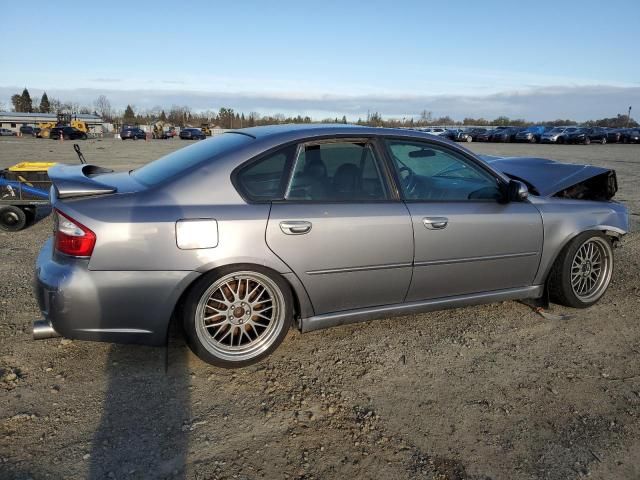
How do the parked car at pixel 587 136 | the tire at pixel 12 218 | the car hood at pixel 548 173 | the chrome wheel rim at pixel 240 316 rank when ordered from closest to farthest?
the chrome wheel rim at pixel 240 316, the car hood at pixel 548 173, the tire at pixel 12 218, the parked car at pixel 587 136

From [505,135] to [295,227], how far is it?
51.6 meters

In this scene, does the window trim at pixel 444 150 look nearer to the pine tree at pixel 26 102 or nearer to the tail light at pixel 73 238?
the tail light at pixel 73 238

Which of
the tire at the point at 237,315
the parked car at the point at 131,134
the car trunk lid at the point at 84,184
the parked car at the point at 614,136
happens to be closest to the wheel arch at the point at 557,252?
the tire at the point at 237,315

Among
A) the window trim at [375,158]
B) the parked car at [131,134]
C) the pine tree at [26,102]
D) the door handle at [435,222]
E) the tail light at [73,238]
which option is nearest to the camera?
the tail light at [73,238]

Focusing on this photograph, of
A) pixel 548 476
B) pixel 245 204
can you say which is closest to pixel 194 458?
pixel 245 204

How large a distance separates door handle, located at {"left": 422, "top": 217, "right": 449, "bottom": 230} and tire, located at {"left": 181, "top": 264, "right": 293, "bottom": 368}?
3.51 feet

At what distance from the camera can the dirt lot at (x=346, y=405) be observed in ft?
7.72

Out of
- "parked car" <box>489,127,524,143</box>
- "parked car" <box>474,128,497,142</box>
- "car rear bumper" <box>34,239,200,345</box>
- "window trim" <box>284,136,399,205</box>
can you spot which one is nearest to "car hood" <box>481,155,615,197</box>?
"window trim" <box>284,136,399,205</box>

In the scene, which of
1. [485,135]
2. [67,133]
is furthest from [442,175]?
[67,133]

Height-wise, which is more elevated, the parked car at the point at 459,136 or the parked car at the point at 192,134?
the parked car at the point at 459,136

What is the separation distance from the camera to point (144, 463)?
2.31m

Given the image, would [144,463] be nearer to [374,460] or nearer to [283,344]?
[374,460]

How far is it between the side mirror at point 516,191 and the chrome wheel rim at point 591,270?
0.84 meters

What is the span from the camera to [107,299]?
2.86 m
